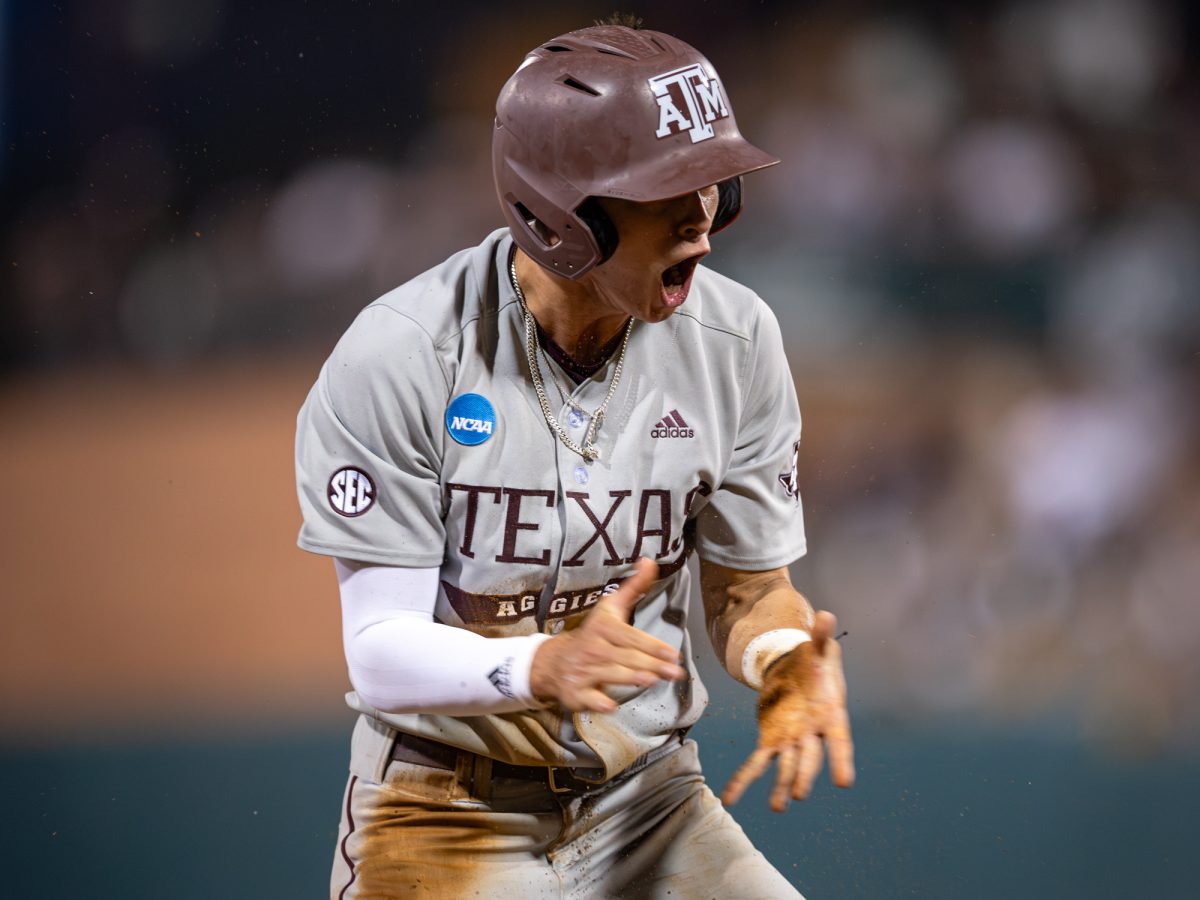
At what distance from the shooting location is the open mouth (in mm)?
1707

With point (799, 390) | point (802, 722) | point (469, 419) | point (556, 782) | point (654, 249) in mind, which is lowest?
point (556, 782)

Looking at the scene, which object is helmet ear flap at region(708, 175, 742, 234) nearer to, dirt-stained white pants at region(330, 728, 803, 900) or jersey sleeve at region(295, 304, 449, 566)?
jersey sleeve at region(295, 304, 449, 566)

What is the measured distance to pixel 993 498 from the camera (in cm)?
292

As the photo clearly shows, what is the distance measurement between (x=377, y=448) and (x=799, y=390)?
54.8 inches

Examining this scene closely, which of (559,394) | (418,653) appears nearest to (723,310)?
(559,394)

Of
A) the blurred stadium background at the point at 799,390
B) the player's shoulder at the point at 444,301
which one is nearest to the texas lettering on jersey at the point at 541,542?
the player's shoulder at the point at 444,301

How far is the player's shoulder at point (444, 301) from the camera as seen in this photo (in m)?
1.74

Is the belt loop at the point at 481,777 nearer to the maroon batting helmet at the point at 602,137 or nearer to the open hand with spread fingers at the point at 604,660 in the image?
the open hand with spread fingers at the point at 604,660

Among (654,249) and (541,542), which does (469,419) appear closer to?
(541,542)

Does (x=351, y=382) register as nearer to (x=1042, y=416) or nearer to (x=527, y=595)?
(x=527, y=595)

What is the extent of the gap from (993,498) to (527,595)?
144 cm

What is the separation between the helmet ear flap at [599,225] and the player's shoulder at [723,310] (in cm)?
21

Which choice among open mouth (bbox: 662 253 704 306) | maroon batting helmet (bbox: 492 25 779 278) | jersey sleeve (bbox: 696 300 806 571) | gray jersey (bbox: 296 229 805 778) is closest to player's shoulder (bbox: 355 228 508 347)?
gray jersey (bbox: 296 229 805 778)

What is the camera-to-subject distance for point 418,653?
5.45 ft
